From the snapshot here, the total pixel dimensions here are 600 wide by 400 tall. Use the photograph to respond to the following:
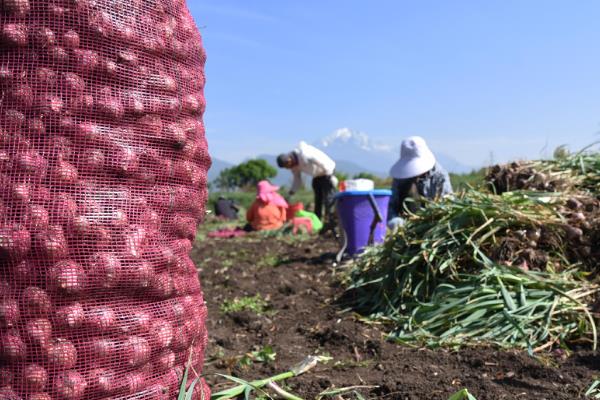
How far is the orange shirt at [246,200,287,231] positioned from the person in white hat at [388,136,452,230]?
5.38 m

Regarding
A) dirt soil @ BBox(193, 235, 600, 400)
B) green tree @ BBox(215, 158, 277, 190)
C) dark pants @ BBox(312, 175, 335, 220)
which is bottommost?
green tree @ BBox(215, 158, 277, 190)

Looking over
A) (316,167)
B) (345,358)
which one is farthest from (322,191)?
(345,358)

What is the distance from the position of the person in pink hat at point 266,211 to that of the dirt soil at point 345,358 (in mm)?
5724

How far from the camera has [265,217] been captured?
11742 mm

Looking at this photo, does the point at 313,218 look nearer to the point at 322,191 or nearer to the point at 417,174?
the point at 322,191

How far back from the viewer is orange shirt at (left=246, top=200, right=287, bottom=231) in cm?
1170

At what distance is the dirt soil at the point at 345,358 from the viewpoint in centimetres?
257

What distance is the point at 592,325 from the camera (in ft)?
10.9

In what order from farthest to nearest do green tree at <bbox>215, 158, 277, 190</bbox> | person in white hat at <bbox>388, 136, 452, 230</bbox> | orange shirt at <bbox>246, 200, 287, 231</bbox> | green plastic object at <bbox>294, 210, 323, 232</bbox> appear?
green tree at <bbox>215, 158, 277, 190</bbox> → orange shirt at <bbox>246, 200, 287, 231</bbox> → green plastic object at <bbox>294, 210, 323, 232</bbox> → person in white hat at <bbox>388, 136, 452, 230</bbox>

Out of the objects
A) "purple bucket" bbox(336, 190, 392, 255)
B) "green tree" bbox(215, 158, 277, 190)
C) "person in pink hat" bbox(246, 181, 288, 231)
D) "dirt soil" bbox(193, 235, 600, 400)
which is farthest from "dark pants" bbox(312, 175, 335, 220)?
"green tree" bbox(215, 158, 277, 190)

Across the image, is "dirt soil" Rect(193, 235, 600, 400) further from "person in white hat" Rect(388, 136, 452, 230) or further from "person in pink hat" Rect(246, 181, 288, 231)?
"person in pink hat" Rect(246, 181, 288, 231)

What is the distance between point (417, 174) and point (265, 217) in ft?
19.2

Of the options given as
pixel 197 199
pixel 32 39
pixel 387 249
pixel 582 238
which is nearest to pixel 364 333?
pixel 387 249

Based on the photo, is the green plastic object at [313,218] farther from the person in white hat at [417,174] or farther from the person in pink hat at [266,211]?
the person in white hat at [417,174]
